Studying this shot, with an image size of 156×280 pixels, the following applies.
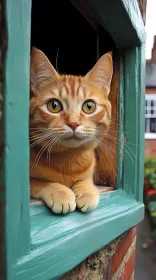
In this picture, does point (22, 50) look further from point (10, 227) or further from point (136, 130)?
point (136, 130)

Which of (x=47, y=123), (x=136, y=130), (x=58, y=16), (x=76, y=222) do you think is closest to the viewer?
(x=76, y=222)

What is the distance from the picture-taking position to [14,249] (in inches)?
25.8

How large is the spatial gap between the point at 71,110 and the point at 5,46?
464 mm

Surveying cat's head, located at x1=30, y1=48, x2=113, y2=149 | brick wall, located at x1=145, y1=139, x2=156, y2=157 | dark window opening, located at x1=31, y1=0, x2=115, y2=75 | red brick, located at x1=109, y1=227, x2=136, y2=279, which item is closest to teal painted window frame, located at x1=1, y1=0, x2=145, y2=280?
red brick, located at x1=109, y1=227, x2=136, y2=279

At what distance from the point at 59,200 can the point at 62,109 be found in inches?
12.3

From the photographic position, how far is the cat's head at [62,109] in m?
1.05

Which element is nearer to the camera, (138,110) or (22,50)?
(22,50)

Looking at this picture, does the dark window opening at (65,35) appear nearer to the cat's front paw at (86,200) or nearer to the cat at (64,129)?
the cat at (64,129)

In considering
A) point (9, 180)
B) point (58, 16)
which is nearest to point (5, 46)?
point (9, 180)

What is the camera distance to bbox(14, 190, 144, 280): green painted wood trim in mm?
721

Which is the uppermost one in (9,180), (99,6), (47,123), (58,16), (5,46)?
(58,16)

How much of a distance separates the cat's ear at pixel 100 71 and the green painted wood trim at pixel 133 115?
0.94 ft

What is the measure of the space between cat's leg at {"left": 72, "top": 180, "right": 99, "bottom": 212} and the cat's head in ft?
0.47

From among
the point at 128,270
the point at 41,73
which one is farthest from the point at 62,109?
the point at 128,270
